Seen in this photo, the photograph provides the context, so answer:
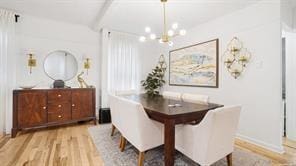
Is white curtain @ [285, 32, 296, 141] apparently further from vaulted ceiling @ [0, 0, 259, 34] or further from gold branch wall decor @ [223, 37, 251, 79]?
vaulted ceiling @ [0, 0, 259, 34]

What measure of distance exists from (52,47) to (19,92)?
1.29m

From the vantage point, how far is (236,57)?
9.39 ft

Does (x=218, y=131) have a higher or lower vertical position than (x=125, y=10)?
lower

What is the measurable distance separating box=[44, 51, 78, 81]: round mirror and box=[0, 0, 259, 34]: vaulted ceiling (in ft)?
2.84

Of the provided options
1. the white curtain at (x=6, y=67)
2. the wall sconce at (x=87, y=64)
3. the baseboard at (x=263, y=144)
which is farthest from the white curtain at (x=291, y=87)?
the white curtain at (x=6, y=67)

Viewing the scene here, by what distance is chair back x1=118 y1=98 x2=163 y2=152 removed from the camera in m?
1.76

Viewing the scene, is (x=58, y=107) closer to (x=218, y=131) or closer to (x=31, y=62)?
(x=31, y=62)

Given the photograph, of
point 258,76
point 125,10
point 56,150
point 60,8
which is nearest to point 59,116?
point 56,150

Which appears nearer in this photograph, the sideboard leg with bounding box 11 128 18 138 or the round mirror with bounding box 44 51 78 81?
the sideboard leg with bounding box 11 128 18 138

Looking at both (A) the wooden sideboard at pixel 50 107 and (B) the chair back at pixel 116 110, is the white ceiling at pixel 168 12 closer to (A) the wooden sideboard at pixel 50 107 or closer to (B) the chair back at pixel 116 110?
(B) the chair back at pixel 116 110

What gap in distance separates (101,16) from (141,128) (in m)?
2.65

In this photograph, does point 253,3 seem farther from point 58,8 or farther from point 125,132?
point 58,8

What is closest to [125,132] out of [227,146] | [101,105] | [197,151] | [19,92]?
[197,151]

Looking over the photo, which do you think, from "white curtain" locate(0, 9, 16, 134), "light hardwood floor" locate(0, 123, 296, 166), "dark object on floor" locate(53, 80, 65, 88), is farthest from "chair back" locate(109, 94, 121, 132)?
"white curtain" locate(0, 9, 16, 134)
